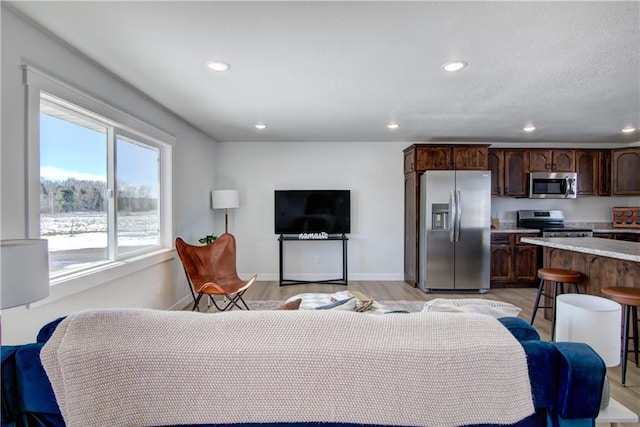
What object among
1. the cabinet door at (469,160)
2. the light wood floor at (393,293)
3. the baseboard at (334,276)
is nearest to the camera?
the light wood floor at (393,293)

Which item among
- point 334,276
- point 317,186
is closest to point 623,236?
point 334,276

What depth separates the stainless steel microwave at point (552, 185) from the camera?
201 inches

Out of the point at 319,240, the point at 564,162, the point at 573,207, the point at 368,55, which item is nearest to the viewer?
the point at 368,55

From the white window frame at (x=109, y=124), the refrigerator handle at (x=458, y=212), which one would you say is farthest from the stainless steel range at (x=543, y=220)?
the white window frame at (x=109, y=124)

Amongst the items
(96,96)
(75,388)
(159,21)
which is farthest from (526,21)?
(96,96)

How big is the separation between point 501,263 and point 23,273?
5.47 metres

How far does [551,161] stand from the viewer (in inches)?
203

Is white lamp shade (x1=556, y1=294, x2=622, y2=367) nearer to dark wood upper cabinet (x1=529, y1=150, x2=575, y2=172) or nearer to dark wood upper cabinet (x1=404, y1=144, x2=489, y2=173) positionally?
dark wood upper cabinet (x1=404, y1=144, x2=489, y2=173)

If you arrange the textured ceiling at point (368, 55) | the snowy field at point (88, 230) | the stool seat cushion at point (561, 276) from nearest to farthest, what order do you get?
the textured ceiling at point (368, 55), the snowy field at point (88, 230), the stool seat cushion at point (561, 276)

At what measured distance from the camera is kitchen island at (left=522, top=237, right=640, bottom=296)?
266 cm

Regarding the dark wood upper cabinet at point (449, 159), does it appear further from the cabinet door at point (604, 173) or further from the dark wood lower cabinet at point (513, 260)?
the cabinet door at point (604, 173)

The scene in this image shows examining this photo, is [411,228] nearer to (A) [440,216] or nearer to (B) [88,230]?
(A) [440,216]

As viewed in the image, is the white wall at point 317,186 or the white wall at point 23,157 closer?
the white wall at point 23,157

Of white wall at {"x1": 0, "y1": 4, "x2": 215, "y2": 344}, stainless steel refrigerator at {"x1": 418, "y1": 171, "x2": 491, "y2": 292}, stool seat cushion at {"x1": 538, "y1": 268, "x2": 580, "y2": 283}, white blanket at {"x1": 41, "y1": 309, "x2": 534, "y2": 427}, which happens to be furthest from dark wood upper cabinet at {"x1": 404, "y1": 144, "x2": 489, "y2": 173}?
white blanket at {"x1": 41, "y1": 309, "x2": 534, "y2": 427}
